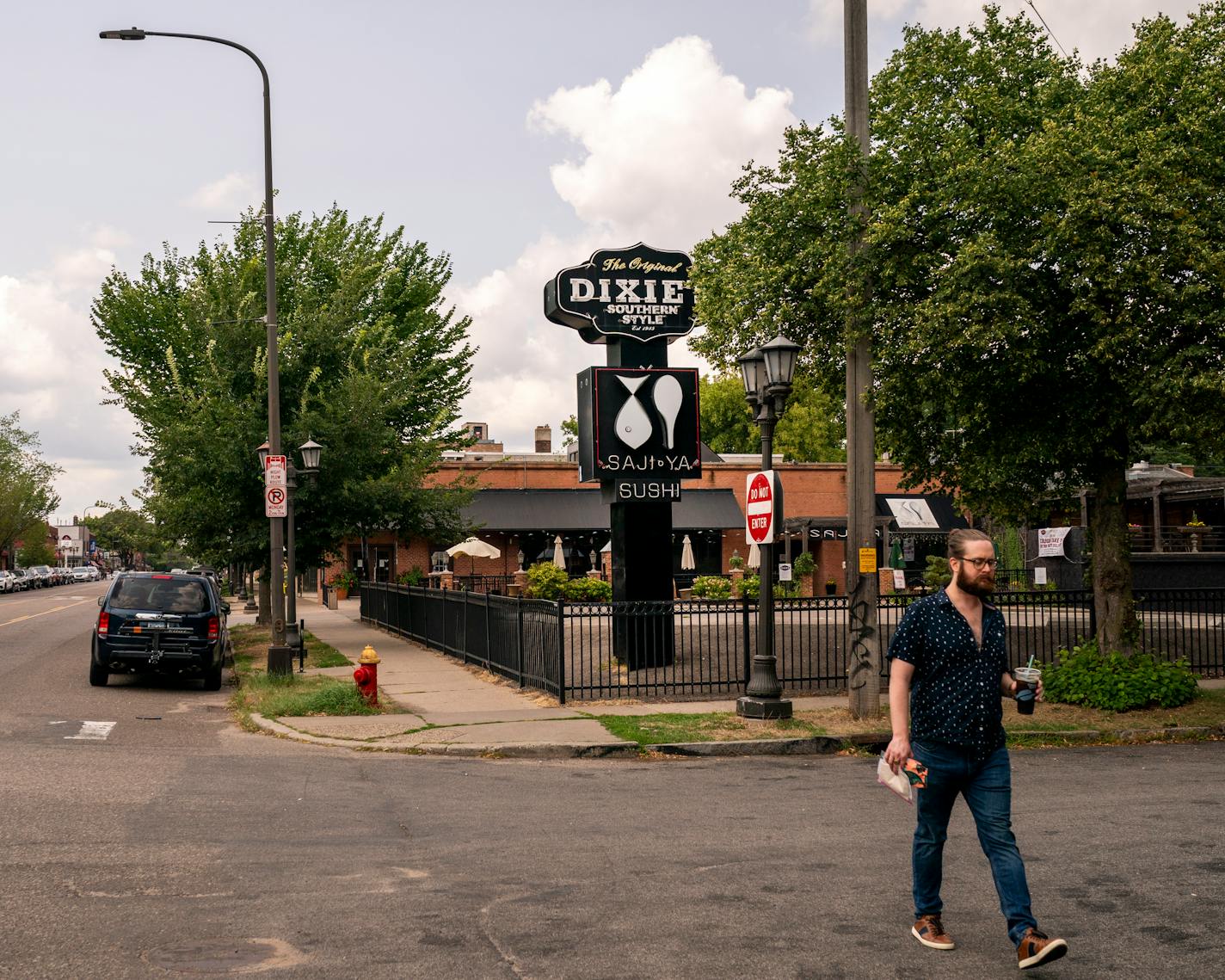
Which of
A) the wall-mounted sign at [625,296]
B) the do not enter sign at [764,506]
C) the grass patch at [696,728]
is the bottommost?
the grass patch at [696,728]

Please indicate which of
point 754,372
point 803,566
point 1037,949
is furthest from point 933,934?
point 803,566

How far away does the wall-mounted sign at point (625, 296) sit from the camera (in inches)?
717

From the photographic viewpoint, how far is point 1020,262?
12609mm

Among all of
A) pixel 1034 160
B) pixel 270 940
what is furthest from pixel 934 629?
pixel 1034 160

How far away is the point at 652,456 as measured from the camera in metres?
18.1

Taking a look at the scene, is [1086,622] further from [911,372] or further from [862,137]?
[862,137]

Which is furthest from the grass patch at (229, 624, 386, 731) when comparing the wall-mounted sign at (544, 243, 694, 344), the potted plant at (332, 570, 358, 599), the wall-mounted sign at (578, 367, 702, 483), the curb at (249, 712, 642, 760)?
the potted plant at (332, 570, 358, 599)

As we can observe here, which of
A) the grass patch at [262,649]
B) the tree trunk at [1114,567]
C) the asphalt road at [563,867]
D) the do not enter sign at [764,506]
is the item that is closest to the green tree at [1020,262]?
the tree trunk at [1114,567]

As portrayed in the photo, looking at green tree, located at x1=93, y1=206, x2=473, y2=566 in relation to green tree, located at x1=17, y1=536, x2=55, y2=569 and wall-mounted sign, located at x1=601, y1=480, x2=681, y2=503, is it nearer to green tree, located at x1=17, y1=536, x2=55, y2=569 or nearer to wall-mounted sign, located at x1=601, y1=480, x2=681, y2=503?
wall-mounted sign, located at x1=601, y1=480, x2=681, y2=503

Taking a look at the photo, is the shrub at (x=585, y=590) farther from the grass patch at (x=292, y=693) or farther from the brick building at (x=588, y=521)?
the grass patch at (x=292, y=693)

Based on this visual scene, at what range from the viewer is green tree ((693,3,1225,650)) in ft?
40.8

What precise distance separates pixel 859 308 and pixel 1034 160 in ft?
7.46

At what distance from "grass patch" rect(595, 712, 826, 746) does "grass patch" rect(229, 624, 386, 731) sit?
310 centimetres

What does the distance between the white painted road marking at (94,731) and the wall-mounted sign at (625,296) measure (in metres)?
8.41
